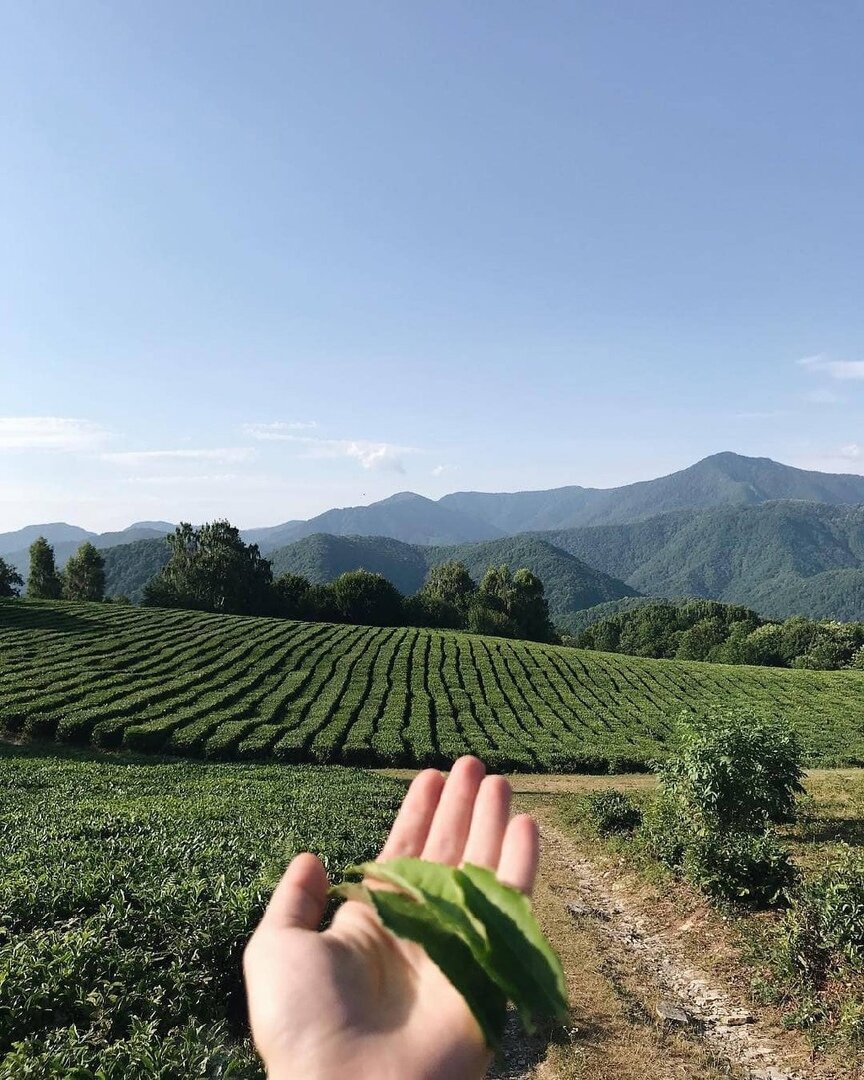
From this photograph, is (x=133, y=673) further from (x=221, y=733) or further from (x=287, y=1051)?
(x=287, y=1051)

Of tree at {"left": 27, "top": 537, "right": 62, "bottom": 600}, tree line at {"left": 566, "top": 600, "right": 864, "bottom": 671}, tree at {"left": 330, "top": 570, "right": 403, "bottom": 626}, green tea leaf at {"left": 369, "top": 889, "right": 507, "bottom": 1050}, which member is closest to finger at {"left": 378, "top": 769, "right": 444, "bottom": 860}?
green tea leaf at {"left": 369, "top": 889, "right": 507, "bottom": 1050}

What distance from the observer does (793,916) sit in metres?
6.46

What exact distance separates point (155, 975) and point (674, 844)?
8007 mm

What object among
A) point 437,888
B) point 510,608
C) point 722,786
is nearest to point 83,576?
point 510,608

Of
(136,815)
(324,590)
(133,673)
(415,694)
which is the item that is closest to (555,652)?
(415,694)

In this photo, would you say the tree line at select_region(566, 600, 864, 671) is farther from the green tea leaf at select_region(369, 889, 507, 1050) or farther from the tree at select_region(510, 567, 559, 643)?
the green tea leaf at select_region(369, 889, 507, 1050)

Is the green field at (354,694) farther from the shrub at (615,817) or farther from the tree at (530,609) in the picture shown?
the tree at (530,609)

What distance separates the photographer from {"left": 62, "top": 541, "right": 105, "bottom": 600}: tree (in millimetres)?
68250

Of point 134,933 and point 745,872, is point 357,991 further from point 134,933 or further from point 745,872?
point 745,872

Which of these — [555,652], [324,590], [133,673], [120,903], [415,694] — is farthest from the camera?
[324,590]

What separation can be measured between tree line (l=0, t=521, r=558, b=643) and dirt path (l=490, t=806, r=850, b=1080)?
61.4 m

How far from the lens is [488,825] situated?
2133mm

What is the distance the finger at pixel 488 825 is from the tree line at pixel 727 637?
67.0 metres

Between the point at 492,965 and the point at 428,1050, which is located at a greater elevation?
the point at 492,965
